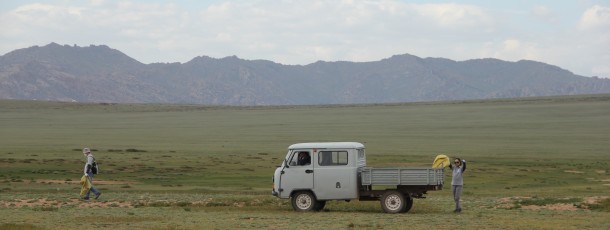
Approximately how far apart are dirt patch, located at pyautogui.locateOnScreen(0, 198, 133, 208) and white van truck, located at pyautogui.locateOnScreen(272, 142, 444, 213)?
6774 mm

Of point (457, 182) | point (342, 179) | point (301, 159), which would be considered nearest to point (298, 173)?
point (301, 159)

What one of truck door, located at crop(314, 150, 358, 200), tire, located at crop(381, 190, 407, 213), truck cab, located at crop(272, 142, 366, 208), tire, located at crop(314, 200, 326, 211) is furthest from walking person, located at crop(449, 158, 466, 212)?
tire, located at crop(314, 200, 326, 211)

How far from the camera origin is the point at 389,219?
29.8m

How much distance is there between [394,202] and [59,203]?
44.1 feet

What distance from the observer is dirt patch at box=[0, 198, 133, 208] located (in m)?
35.0

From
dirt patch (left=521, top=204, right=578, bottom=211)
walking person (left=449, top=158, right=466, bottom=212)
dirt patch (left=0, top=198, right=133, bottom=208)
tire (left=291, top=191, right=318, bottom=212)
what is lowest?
dirt patch (left=521, top=204, right=578, bottom=211)

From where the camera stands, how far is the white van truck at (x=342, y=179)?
32219 millimetres

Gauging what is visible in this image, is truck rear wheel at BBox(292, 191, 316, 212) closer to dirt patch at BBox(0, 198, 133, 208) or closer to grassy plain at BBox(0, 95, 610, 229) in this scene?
grassy plain at BBox(0, 95, 610, 229)

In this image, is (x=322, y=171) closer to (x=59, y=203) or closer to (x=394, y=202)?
(x=394, y=202)

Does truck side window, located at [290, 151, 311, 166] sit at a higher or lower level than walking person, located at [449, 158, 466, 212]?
higher

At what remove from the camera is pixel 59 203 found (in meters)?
36.0

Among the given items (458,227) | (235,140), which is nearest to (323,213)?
(458,227)

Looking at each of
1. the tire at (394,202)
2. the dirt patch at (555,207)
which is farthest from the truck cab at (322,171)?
the dirt patch at (555,207)

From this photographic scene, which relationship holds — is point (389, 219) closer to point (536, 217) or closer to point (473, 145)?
point (536, 217)
